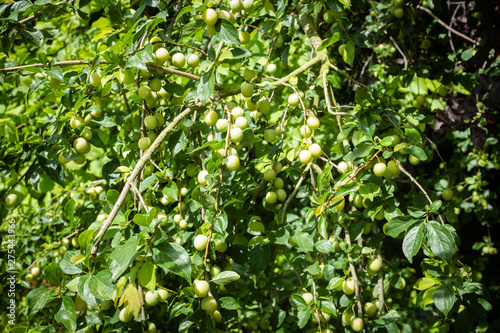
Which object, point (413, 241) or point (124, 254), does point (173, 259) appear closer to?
point (124, 254)

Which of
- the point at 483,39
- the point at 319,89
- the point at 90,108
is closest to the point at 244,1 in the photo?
the point at 319,89

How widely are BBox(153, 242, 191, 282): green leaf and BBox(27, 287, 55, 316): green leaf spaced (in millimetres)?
320

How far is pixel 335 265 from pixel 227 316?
1.20 feet

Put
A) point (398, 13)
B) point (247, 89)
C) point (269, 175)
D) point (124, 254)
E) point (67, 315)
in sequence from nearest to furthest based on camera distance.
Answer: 1. point (124, 254)
2. point (67, 315)
3. point (247, 89)
4. point (269, 175)
5. point (398, 13)

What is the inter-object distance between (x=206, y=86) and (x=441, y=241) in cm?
69

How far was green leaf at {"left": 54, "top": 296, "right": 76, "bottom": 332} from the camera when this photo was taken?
2.85ft

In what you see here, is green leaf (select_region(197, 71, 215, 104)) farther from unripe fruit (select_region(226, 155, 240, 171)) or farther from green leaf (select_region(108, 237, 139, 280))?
green leaf (select_region(108, 237, 139, 280))

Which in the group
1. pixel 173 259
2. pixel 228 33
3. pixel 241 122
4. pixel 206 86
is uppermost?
pixel 228 33

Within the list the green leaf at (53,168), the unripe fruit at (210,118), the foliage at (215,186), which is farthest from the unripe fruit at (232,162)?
the green leaf at (53,168)

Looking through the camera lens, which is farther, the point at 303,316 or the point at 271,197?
the point at 271,197

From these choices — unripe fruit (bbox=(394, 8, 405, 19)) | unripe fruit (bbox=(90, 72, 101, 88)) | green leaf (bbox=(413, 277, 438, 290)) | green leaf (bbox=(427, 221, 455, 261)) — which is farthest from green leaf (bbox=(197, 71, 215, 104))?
unripe fruit (bbox=(394, 8, 405, 19))

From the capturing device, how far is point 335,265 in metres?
1.19

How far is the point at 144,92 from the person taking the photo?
1127 millimetres

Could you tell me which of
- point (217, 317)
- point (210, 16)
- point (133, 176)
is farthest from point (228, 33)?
point (217, 317)
